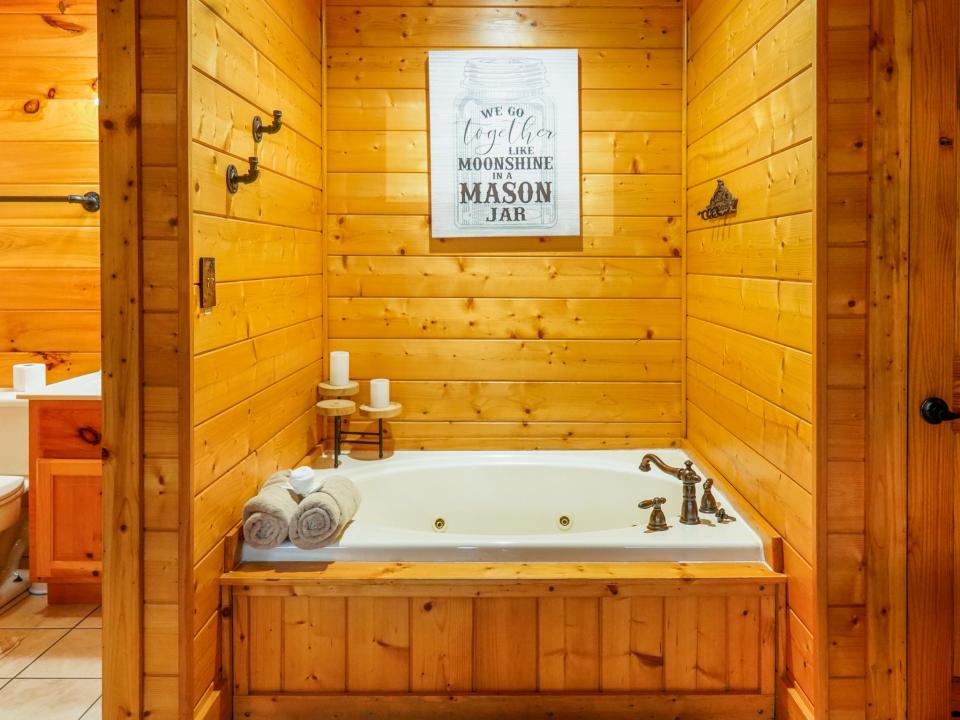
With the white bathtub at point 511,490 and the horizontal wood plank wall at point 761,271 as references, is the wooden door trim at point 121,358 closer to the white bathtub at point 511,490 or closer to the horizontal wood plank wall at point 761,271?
the white bathtub at point 511,490

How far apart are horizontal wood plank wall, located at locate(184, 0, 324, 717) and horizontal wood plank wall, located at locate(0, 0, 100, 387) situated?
94 cm

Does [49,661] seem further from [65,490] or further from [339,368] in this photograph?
[339,368]

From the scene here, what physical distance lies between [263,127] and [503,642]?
5.04 feet

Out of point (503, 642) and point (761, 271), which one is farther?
point (761, 271)

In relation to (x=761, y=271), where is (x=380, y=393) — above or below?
below

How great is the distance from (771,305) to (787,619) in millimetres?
799

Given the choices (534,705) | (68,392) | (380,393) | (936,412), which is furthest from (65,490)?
(936,412)

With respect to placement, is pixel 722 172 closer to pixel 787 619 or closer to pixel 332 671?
pixel 787 619

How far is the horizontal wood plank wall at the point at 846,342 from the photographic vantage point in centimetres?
184

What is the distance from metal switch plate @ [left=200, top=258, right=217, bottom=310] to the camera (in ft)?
6.31

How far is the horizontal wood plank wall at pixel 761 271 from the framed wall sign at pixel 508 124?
1.52 ft

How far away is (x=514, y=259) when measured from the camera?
10.3 ft

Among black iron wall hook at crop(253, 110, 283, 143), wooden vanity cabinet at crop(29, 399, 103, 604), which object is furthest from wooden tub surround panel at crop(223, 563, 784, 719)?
black iron wall hook at crop(253, 110, 283, 143)

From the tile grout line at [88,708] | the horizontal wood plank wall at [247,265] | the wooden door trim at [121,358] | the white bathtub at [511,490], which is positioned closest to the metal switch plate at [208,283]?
the horizontal wood plank wall at [247,265]
